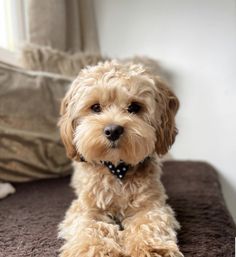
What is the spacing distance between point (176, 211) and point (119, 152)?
0.41m

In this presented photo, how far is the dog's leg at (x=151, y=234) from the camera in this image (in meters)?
1.16

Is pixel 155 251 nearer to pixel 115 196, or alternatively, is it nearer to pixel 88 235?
pixel 88 235

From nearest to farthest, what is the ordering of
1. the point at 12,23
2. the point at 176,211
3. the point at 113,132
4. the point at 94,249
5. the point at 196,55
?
the point at 94,249, the point at 113,132, the point at 176,211, the point at 196,55, the point at 12,23

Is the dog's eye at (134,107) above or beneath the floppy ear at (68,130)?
above

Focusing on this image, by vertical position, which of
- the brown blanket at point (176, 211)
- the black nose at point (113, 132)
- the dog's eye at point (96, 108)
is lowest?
the brown blanket at point (176, 211)

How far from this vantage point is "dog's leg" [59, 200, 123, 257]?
3.79 feet

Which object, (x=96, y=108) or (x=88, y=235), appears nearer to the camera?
(x=88, y=235)

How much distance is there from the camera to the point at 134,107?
1407 mm

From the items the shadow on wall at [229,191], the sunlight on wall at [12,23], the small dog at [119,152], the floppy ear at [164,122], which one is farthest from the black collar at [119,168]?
the sunlight on wall at [12,23]

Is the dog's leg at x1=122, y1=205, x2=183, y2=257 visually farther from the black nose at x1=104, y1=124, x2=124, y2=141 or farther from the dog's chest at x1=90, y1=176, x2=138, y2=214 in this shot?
the black nose at x1=104, y1=124, x2=124, y2=141

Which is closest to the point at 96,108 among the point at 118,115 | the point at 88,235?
the point at 118,115

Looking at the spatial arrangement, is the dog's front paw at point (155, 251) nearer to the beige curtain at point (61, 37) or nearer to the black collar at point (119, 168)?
the black collar at point (119, 168)

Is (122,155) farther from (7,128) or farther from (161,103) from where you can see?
(7,128)

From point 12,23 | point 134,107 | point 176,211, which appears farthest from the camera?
point 12,23
